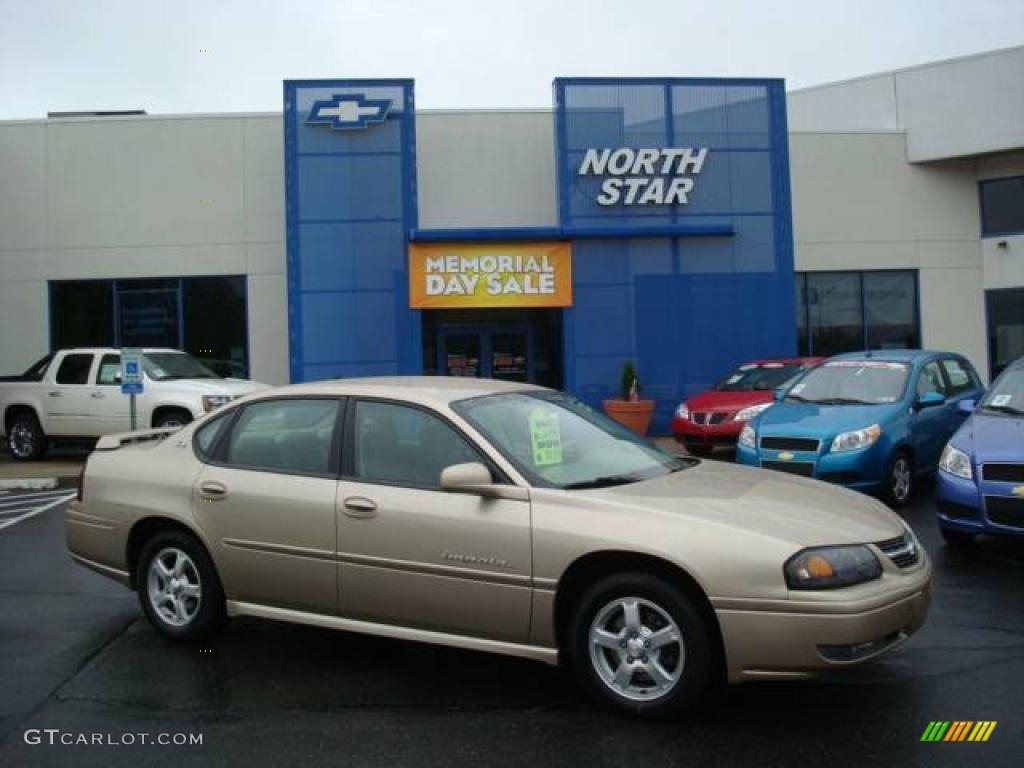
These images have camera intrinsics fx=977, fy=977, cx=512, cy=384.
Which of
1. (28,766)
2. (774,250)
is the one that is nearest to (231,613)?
(28,766)

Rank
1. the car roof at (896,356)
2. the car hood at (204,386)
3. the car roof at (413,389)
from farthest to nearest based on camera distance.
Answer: the car hood at (204,386), the car roof at (896,356), the car roof at (413,389)

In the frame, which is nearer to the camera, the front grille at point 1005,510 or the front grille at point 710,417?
the front grille at point 1005,510

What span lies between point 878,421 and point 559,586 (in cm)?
623

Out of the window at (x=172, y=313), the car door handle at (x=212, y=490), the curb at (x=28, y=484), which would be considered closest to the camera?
the car door handle at (x=212, y=490)

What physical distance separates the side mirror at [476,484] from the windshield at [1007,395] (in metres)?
5.19

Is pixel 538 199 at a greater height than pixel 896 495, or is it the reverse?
pixel 538 199

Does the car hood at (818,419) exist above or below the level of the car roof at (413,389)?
below

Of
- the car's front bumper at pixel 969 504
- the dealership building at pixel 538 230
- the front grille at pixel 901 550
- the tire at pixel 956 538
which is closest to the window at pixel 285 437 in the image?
the front grille at pixel 901 550

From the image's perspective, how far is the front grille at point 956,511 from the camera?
279 inches

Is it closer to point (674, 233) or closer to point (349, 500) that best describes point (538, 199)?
point (674, 233)

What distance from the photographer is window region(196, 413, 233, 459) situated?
5.53 metres

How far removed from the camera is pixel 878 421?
9.54 m

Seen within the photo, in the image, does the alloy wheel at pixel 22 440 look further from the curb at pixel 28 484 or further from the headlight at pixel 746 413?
the headlight at pixel 746 413

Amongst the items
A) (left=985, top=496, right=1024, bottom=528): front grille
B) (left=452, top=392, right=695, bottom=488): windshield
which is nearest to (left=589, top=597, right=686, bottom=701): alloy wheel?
(left=452, top=392, right=695, bottom=488): windshield
